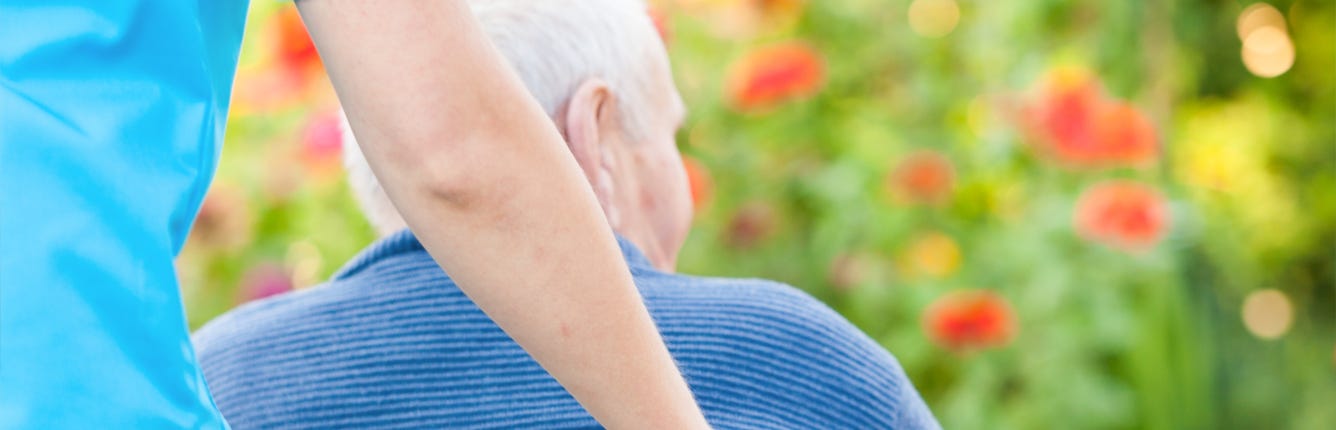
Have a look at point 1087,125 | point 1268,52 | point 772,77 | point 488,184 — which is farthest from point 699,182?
point 488,184

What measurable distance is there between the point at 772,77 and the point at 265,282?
2.77ft

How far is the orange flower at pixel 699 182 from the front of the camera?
92.5 inches

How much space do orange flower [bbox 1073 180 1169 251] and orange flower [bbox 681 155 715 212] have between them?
0.55m

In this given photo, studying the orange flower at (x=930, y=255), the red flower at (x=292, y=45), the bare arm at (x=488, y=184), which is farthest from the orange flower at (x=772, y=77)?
the bare arm at (x=488, y=184)

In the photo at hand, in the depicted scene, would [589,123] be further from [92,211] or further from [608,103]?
[92,211]

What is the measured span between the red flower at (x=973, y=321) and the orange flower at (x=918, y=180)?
0.17 metres

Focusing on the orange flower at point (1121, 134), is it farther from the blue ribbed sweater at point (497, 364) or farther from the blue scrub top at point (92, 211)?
the blue scrub top at point (92, 211)

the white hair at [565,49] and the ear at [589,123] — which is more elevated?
the white hair at [565,49]

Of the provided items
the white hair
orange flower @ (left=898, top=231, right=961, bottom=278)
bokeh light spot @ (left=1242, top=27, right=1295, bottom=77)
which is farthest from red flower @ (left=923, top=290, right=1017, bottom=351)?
the white hair

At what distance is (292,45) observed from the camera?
92.0 inches

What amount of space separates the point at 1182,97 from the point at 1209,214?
0.29 metres

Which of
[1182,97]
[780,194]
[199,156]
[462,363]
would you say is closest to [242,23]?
[199,156]

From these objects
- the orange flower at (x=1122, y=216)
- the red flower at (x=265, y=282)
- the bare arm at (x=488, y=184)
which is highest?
the bare arm at (x=488, y=184)

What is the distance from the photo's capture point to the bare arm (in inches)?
23.0
